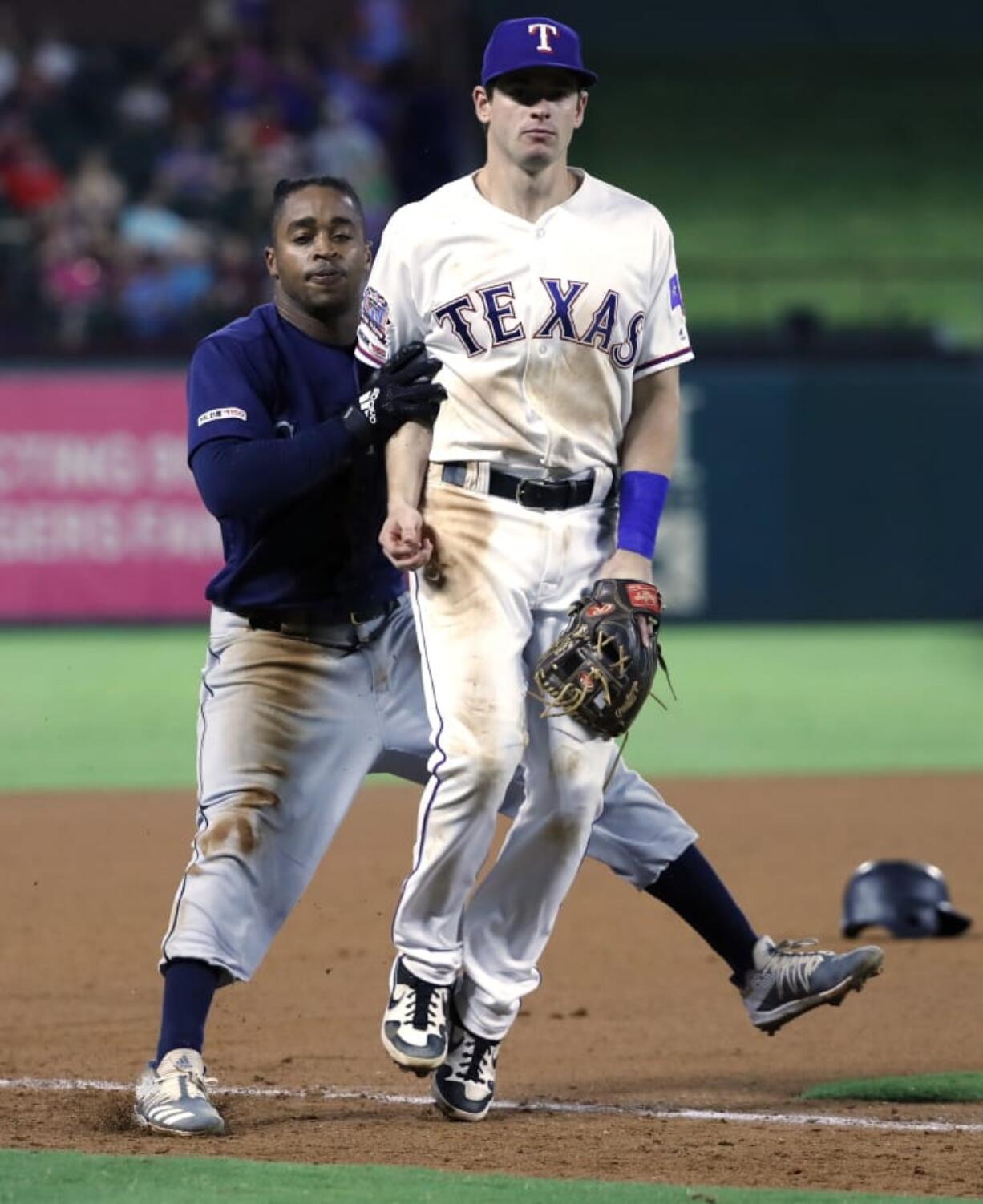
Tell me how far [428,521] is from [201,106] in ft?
50.1

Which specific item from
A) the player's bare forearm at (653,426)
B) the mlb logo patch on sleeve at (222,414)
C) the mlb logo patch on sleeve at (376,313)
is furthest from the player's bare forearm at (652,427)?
the mlb logo patch on sleeve at (222,414)

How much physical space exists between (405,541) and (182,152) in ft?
48.2

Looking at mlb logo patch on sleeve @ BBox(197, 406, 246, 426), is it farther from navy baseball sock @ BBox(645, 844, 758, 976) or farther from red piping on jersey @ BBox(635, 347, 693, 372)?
navy baseball sock @ BBox(645, 844, 758, 976)

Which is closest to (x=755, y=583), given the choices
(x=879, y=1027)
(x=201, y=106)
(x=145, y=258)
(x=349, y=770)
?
(x=145, y=258)

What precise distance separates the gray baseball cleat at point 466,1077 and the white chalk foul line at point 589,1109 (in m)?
0.18

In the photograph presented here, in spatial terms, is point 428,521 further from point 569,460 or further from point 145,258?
point 145,258

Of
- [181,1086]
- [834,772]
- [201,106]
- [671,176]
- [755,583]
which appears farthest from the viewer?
[671,176]

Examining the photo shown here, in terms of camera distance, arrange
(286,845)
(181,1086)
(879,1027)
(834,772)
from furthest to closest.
→ (834,772)
(879,1027)
(286,845)
(181,1086)

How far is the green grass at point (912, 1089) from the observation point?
512cm

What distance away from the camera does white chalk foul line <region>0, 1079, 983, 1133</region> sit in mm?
4785

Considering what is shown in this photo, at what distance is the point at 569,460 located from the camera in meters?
4.81

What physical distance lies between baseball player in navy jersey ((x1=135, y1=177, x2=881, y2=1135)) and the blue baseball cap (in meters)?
0.50

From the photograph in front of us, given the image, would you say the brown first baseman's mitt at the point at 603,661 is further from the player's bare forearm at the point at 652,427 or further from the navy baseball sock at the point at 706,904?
the navy baseball sock at the point at 706,904

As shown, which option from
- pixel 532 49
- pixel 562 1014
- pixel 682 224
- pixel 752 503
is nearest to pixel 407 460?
pixel 532 49
